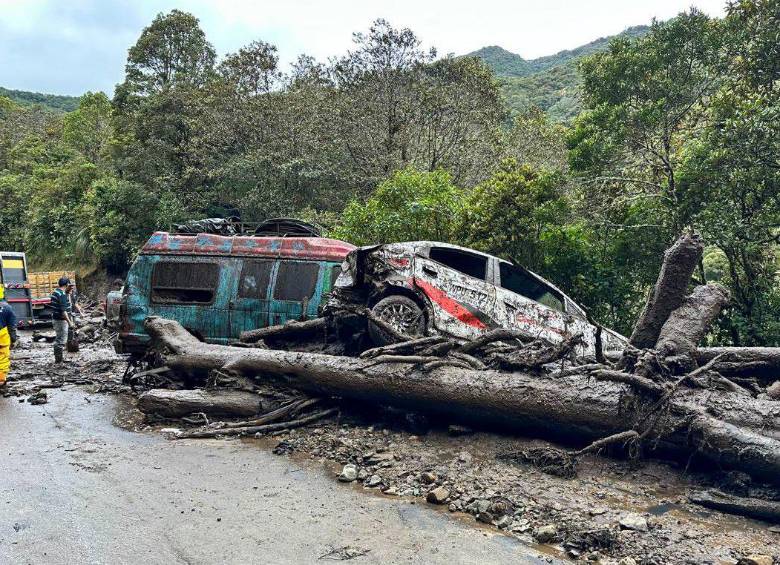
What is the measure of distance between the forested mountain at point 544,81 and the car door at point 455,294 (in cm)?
3027

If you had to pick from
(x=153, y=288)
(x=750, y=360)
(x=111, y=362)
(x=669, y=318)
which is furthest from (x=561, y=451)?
(x=111, y=362)

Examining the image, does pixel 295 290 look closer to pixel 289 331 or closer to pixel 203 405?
pixel 289 331

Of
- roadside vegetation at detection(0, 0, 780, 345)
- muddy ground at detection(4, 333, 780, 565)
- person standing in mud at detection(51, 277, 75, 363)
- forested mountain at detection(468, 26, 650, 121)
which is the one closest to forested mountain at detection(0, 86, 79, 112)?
roadside vegetation at detection(0, 0, 780, 345)

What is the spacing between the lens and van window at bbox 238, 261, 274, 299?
902cm

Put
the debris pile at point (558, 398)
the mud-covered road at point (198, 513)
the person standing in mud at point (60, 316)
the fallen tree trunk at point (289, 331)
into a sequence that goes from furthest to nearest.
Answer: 1. the person standing in mud at point (60, 316)
2. the fallen tree trunk at point (289, 331)
3. the debris pile at point (558, 398)
4. the mud-covered road at point (198, 513)

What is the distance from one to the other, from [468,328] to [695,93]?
26.7 feet

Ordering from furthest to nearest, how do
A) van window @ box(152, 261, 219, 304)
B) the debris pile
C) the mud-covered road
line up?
van window @ box(152, 261, 219, 304), the debris pile, the mud-covered road

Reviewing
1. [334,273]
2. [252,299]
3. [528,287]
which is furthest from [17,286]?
[528,287]

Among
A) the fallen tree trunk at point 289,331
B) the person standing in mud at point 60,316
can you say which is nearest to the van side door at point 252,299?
the fallen tree trunk at point 289,331

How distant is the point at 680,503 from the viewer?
4.36 meters

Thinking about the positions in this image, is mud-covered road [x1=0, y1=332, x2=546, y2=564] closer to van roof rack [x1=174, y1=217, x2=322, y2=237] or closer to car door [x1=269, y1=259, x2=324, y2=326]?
car door [x1=269, y1=259, x2=324, y2=326]

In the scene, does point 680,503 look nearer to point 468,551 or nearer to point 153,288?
point 468,551

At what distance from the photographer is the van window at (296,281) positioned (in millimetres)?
8898

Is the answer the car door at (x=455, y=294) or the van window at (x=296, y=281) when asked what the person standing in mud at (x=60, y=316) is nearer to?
the van window at (x=296, y=281)
